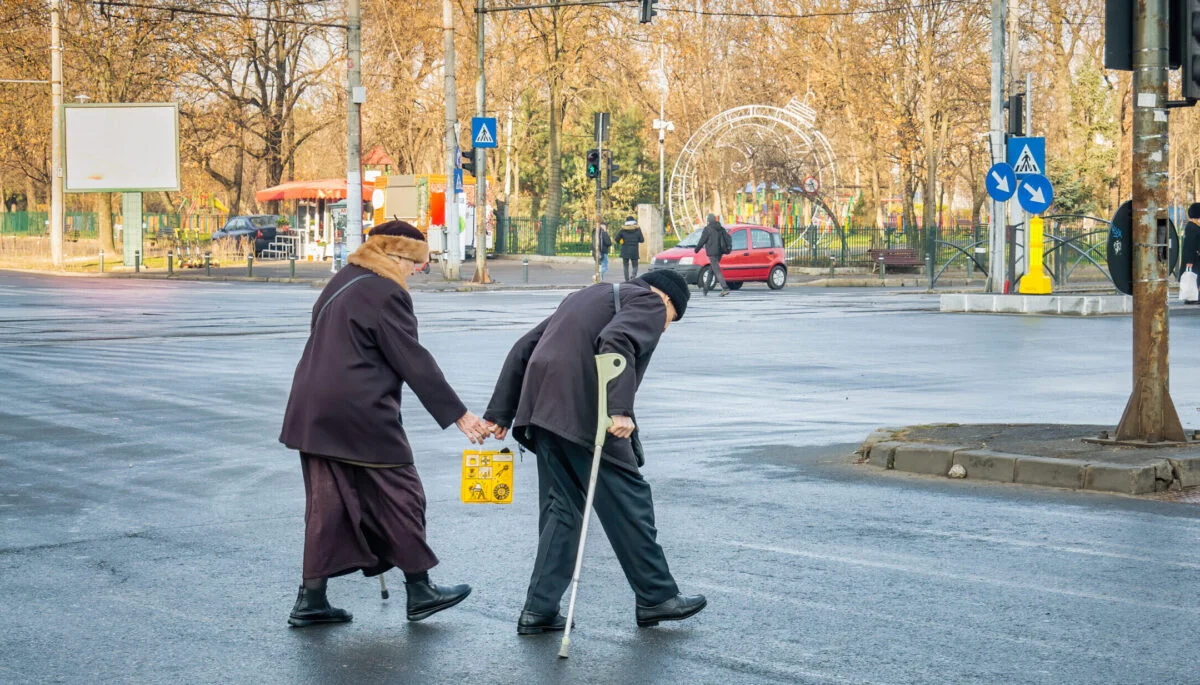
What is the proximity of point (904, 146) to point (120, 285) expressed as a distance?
26053 millimetres

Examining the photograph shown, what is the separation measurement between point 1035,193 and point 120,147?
35.4 metres

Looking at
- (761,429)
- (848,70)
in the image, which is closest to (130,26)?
(848,70)

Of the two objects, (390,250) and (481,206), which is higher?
(481,206)

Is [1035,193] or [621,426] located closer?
[621,426]

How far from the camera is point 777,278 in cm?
3866

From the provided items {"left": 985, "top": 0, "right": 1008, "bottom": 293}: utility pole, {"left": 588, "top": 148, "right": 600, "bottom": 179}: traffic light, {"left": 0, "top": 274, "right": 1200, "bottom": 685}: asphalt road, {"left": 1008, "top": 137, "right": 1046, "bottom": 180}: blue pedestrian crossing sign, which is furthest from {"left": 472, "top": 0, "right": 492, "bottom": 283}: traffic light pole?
{"left": 0, "top": 274, "right": 1200, "bottom": 685}: asphalt road

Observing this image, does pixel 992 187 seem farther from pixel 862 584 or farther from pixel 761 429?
pixel 862 584

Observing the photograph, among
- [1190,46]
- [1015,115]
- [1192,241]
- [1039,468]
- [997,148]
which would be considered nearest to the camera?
[1039,468]

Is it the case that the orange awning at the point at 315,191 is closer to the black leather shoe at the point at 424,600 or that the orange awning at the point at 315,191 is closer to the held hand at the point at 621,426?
the black leather shoe at the point at 424,600

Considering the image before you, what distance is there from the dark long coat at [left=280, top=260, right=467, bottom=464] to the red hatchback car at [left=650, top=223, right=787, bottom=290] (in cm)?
3101

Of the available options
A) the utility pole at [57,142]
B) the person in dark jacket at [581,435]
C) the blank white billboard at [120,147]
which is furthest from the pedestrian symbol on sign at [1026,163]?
the blank white billboard at [120,147]

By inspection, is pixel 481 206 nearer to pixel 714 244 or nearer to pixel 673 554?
pixel 714 244

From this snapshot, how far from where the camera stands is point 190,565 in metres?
7.09

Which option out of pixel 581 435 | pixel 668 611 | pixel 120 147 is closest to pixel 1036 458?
pixel 668 611
